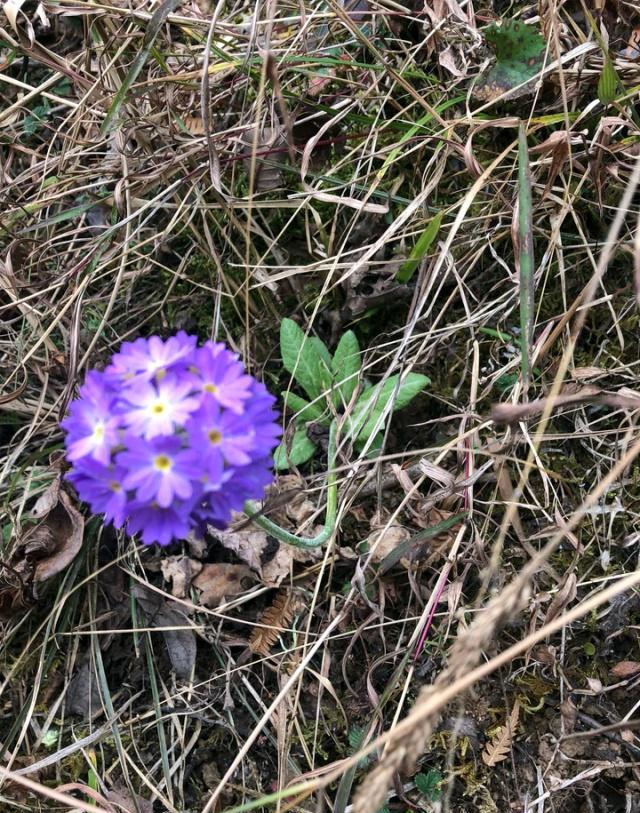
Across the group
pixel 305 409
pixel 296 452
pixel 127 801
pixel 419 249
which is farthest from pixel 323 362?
pixel 127 801

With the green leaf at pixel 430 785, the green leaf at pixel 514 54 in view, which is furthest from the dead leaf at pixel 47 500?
the green leaf at pixel 514 54

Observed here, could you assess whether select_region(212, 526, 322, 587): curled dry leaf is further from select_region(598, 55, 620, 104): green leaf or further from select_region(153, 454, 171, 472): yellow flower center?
select_region(598, 55, 620, 104): green leaf

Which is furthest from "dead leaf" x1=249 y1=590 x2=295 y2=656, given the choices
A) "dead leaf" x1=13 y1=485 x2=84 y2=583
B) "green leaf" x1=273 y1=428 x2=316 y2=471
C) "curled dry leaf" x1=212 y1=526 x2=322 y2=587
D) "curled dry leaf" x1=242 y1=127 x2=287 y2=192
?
"curled dry leaf" x1=242 y1=127 x2=287 y2=192

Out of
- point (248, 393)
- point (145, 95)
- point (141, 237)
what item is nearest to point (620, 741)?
point (248, 393)

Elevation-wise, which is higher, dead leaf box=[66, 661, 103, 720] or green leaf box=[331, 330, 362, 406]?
green leaf box=[331, 330, 362, 406]

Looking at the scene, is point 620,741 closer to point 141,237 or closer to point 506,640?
point 506,640

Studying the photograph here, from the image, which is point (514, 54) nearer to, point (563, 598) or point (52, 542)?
point (563, 598)
